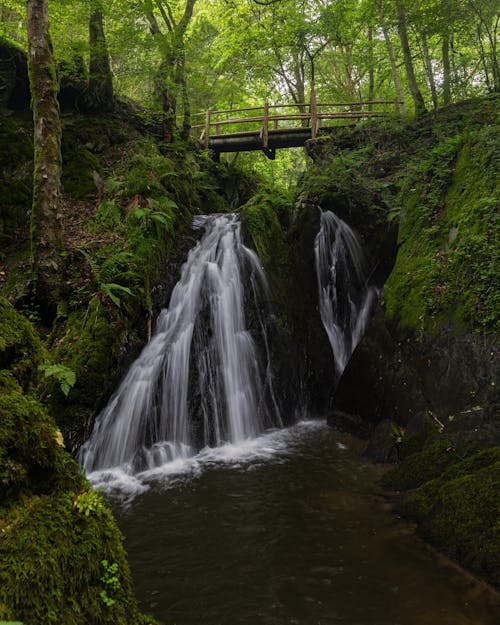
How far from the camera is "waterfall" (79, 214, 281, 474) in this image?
20.8 feet

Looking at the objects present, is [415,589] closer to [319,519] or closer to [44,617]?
[319,519]

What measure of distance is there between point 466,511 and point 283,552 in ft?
5.82

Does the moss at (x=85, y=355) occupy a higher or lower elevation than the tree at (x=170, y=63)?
lower

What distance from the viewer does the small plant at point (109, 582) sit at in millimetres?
1774

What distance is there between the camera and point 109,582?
1827 mm

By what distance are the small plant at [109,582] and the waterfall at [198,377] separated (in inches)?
168

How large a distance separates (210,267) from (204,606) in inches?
266

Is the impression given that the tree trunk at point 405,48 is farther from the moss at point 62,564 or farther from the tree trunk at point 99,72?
the moss at point 62,564

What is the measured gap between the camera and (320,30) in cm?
1620

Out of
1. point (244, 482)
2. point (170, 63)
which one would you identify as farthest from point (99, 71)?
point (244, 482)

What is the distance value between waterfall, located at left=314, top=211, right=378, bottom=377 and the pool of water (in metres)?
3.98

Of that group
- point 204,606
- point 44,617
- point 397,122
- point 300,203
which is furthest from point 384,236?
point 44,617

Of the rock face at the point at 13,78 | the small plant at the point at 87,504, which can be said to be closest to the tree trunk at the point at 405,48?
the rock face at the point at 13,78

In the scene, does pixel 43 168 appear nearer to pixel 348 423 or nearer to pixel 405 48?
pixel 348 423
